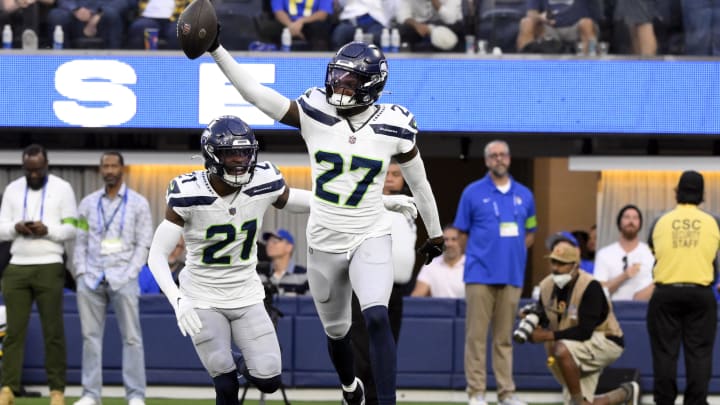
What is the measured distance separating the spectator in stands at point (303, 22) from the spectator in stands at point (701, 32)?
3.24 meters

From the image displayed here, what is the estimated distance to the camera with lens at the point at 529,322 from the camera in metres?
11.2

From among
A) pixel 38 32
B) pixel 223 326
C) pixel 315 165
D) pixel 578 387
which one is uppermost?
pixel 38 32

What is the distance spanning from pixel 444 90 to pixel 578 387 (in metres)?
3.72

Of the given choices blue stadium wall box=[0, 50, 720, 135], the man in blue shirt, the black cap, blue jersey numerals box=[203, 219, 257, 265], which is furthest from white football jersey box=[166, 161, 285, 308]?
blue stadium wall box=[0, 50, 720, 135]

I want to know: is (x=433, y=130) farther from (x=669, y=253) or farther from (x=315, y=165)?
(x=315, y=165)

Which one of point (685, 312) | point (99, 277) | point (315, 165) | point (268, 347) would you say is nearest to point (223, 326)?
point (268, 347)

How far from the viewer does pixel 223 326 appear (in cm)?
868

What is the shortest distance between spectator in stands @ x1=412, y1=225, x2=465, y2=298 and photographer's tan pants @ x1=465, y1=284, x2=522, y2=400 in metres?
1.24

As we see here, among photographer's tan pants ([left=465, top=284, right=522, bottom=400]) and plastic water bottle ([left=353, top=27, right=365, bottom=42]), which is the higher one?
plastic water bottle ([left=353, top=27, right=365, bottom=42])

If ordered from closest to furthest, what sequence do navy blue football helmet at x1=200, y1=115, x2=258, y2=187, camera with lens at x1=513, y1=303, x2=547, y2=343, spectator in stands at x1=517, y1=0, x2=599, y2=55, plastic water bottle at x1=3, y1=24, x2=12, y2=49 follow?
navy blue football helmet at x1=200, y1=115, x2=258, y2=187 → camera with lens at x1=513, y1=303, x2=547, y2=343 → spectator in stands at x1=517, y1=0, x2=599, y2=55 → plastic water bottle at x1=3, y1=24, x2=12, y2=49

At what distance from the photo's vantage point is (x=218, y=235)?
8.66m

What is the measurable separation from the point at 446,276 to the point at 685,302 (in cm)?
280

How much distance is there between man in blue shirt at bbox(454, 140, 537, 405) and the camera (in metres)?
12.2

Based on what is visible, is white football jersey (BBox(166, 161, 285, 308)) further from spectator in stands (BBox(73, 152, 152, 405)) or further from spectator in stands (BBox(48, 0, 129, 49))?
spectator in stands (BBox(48, 0, 129, 49))
